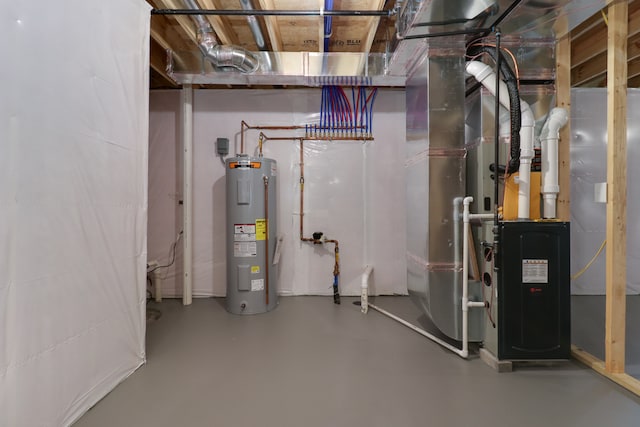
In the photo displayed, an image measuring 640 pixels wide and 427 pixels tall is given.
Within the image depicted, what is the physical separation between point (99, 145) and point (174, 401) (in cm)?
153

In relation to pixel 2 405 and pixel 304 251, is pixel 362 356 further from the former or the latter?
pixel 2 405

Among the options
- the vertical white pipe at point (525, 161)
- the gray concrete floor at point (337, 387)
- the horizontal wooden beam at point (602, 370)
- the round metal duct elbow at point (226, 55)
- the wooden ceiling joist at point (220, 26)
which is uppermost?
the wooden ceiling joist at point (220, 26)

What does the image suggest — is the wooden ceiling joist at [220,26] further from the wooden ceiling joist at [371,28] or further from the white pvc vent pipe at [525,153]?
the white pvc vent pipe at [525,153]

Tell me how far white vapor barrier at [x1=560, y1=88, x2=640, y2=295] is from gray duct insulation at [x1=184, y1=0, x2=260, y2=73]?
3730 mm

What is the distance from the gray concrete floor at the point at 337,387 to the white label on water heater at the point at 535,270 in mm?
640

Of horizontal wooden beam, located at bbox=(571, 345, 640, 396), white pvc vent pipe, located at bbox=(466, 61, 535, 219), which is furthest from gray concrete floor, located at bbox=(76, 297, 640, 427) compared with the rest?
white pvc vent pipe, located at bbox=(466, 61, 535, 219)

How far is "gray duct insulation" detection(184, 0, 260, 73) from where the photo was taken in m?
2.47

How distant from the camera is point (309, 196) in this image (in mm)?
3299

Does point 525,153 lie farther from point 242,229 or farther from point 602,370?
point 242,229

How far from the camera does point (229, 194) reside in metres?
2.81

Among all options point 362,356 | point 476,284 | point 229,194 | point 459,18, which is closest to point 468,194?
point 476,284

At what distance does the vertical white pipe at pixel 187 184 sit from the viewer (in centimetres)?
308

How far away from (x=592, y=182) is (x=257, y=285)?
158 inches

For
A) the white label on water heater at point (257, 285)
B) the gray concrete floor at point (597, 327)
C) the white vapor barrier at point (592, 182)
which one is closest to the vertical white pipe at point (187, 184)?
the white label on water heater at point (257, 285)
